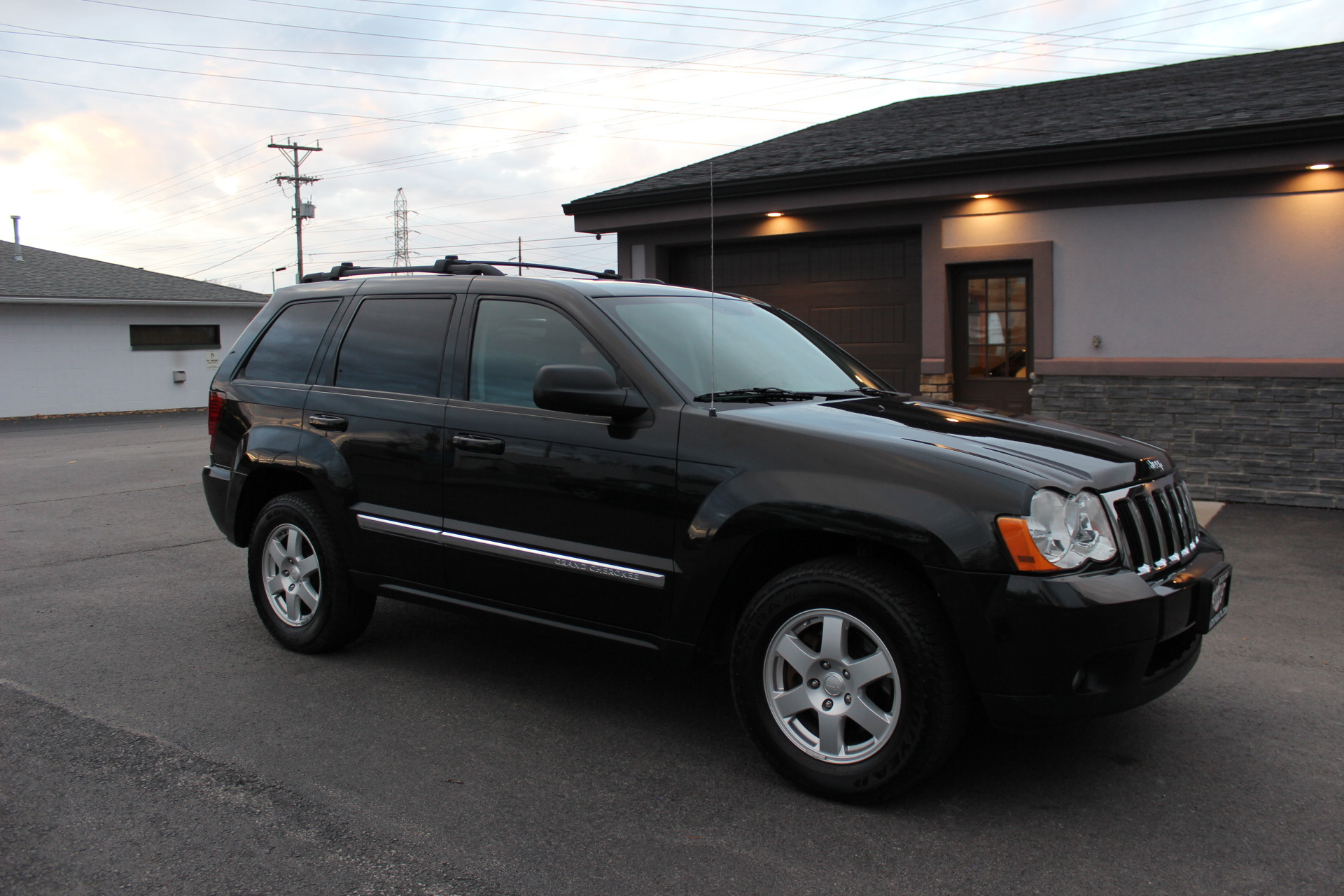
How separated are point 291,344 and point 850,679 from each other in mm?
3443

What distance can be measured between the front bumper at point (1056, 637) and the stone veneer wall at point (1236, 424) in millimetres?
5779

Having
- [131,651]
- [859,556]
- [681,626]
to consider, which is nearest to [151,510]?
[131,651]

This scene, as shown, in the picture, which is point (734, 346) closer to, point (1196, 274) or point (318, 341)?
point (318, 341)

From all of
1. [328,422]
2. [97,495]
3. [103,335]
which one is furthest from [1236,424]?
[103,335]

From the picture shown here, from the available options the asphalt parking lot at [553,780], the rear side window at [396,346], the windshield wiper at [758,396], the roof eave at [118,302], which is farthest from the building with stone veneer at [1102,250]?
the roof eave at [118,302]

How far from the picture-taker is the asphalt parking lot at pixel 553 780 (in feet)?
9.75

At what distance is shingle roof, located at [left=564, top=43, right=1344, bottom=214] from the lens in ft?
29.8

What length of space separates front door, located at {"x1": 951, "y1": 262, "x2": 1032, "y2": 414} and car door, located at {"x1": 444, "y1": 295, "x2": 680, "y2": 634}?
724 cm

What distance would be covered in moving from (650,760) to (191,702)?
2.07 meters

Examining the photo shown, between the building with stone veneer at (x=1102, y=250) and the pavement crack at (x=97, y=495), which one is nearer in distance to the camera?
the building with stone veneer at (x=1102, y=250)

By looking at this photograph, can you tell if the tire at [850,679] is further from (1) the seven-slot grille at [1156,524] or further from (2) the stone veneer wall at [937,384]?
(2) the stone veneer wall at [937,384]

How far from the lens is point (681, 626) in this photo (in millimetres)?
3740

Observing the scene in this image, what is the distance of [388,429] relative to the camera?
15.1 ft

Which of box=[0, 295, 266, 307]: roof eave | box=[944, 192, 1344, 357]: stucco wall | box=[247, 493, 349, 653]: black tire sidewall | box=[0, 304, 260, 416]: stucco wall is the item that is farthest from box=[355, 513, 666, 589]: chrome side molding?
box=[0, 304, 260, 416]: stucco wall
